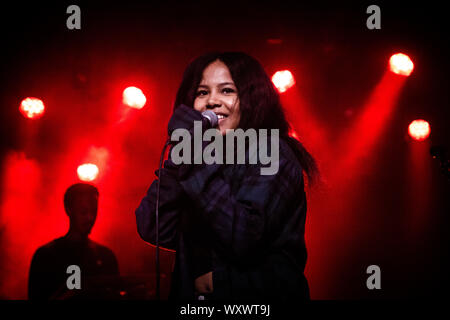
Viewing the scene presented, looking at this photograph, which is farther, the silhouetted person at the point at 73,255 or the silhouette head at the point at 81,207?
the silhouette head at the point at 81,207

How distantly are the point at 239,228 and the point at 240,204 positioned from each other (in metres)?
0.08

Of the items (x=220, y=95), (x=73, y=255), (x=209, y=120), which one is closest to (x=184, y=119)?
(x=209, y=120)

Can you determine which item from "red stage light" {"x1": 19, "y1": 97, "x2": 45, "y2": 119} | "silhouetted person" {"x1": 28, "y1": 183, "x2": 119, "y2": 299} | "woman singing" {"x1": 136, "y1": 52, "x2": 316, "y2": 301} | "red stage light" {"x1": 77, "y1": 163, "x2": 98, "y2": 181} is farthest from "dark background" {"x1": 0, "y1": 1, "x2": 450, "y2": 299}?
"woman singing" {"x1": 136, "y1": 52, "x2": 316, "y2": 301}

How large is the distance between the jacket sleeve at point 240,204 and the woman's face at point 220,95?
36cm

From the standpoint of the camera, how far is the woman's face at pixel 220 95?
1479mm

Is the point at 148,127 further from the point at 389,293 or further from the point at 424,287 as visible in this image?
the point at 424,287

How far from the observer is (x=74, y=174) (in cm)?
420

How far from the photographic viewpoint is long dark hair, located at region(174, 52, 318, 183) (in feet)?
4.88

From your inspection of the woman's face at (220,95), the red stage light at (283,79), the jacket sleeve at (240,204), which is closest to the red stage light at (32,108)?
the red stage light at (283,79)

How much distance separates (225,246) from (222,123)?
568 millimetres

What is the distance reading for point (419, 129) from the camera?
12.0 ft

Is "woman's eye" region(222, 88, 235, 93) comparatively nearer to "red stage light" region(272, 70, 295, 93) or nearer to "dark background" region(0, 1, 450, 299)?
"dark background" region(0, 1, 450, 299)

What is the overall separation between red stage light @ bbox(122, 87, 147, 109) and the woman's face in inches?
99.9

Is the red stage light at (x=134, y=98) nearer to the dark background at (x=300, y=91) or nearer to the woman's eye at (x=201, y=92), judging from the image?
the dark background at (x=300, y=91)
